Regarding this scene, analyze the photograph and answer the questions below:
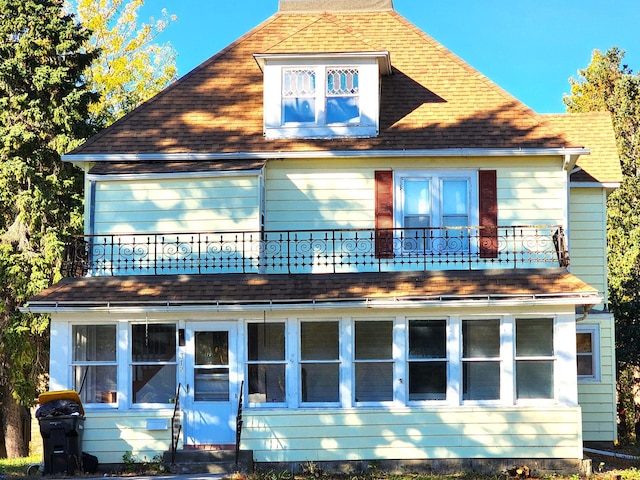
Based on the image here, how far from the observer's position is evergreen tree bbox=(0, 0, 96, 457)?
25.3m

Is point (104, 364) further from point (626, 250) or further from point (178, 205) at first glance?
point (626, 250)

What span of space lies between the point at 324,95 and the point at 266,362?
5.66 meters

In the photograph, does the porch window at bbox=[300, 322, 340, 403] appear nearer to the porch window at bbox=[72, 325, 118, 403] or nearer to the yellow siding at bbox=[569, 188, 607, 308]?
the porch window at bbox=[72, 325, 118, 403]

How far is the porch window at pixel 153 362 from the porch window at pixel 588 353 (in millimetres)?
9408

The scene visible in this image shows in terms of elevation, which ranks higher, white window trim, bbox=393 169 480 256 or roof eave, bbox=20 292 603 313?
white window trim, bbox=393 169 480 256

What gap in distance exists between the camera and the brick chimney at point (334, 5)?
76.5 feet

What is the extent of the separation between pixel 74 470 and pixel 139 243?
4.60 m

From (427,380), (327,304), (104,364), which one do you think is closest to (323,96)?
(327,304)

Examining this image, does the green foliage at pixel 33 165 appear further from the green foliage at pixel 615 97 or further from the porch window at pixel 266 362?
the green foliage at pixel 615 97

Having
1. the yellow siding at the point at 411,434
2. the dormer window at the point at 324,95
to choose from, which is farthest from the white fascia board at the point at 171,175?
the yellow siding at the point at 411,434

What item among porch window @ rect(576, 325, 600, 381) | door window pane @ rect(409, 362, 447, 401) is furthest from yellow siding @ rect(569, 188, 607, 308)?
door window pane @ rect(409, 362, 447, 401)

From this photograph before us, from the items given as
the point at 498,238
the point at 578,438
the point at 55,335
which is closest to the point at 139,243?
the point at 55,335

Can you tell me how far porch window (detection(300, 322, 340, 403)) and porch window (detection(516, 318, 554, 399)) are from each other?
3370 millimetres

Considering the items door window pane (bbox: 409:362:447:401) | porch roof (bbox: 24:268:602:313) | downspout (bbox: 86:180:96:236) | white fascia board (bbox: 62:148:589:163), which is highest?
white fascia board (bbox: 62:148:589:163)
